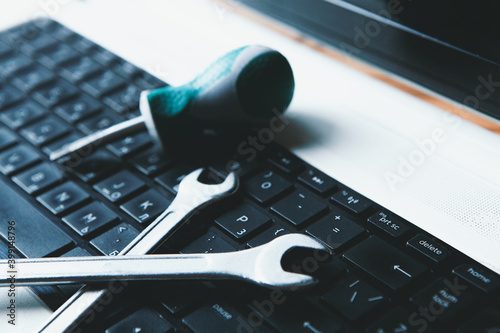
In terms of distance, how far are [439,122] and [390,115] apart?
0.04m

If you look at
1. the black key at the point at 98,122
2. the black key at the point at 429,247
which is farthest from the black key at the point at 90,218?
the black key at the point at 429,247

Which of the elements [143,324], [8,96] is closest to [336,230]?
[143,324]

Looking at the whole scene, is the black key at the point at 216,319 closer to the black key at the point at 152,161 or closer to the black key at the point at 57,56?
the black key at the point at 152,161

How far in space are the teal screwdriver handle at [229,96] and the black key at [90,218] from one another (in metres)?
0.08

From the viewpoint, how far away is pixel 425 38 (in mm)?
476

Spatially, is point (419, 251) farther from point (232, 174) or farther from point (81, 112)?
point (81, 112)

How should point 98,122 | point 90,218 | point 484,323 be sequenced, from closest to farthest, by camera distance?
point 484,323 < point 90,218 < point 98,122

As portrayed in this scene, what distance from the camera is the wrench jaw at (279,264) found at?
1.03 ft

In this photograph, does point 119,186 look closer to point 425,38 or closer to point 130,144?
point 130,144

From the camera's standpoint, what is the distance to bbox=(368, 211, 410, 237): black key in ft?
1.17

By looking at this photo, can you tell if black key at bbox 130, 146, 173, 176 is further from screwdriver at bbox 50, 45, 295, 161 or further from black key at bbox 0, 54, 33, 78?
black key at bbox 0, 54, 33, 78

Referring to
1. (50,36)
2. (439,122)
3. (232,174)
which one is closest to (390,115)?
(439,122)

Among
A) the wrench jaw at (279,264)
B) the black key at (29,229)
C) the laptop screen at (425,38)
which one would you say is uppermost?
the laptop screen at (425,38)

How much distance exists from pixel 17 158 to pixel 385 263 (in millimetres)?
312
